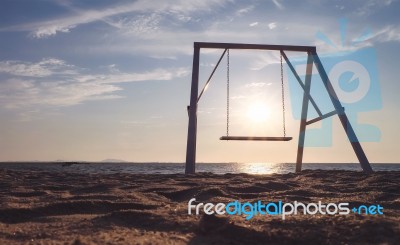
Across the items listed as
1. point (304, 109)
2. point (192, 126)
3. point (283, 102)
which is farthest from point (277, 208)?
point (304, 109)

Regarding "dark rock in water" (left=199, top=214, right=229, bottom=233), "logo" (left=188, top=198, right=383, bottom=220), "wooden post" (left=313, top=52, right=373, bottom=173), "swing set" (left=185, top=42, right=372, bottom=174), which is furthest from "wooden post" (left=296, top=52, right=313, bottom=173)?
"dark rock in water" (left=199, top=214, right=229, bottom=233)

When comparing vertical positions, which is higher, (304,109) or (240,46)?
(240,46)

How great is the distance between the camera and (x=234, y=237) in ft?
5.90

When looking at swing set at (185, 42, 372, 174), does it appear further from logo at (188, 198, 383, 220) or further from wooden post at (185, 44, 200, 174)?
logo at (188, 198, 383, 220)

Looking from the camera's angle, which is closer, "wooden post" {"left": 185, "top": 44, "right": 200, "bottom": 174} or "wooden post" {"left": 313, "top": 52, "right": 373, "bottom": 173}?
"wooden post" {"left": 185, "top": 44, "right": 200, "bottom": 174}

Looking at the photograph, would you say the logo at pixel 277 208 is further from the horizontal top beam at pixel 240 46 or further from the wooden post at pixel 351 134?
the horizontal top beam at pixel 240 46

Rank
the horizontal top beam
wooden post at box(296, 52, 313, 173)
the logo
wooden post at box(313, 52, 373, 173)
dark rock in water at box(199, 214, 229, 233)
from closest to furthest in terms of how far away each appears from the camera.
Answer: dark rock in water at box(199, 214, 229, 233) < the logo < wooden post at box(313, 52, 373, 173) < the horizontal top beam < wooden post at box(296, 52, 313, 173)

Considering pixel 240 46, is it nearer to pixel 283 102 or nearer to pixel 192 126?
pixel 283 102

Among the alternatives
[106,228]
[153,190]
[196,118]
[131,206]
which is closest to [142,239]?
[106,228]

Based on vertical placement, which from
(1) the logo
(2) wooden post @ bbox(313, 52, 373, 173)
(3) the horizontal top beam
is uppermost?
(3) the horizontal top beam

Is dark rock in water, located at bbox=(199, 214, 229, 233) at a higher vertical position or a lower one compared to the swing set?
lower

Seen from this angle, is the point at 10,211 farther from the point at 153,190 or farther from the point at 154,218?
the point at 153,190

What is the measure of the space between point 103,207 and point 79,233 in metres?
0.92

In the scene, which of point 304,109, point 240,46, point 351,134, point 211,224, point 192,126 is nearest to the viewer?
point 211,224
